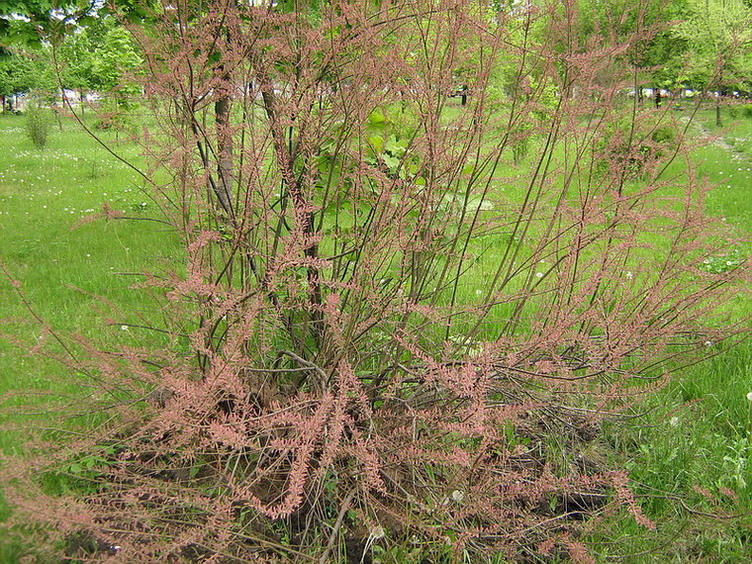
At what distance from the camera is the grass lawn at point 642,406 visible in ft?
6.62

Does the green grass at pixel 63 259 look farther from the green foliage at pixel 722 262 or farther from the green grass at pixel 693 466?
the green foliage at pixel 722 262

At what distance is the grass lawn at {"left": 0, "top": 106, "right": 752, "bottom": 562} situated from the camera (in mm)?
2018

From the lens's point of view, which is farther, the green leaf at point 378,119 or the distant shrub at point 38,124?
the distant shrub at point 38,124

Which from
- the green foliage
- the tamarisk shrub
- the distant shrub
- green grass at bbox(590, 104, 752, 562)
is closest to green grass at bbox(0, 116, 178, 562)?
the tamarisk shrub

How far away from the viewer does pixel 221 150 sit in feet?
6.94

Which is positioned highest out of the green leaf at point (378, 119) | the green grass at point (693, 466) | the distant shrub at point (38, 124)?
the distant shrub at point (38, 124)

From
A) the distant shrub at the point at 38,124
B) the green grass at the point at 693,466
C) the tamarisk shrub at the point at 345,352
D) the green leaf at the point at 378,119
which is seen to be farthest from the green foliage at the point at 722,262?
the distant shrub at the point at 38,124

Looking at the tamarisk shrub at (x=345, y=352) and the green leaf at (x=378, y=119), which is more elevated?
the green leaf at (x=378, y=119)

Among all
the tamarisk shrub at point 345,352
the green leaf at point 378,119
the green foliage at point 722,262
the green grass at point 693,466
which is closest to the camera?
the tamarisk shrub at point 345,352

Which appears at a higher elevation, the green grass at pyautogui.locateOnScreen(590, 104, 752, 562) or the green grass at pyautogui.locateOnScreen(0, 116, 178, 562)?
the green grass at pyautogui.locateOnScreen(0, 116, 178, 562)

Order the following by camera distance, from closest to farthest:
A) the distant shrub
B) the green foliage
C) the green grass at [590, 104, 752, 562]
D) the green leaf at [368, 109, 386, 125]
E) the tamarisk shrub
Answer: the tamarisk shrub → the green grass at [590, 104, 752, 562] → the green leaf at [368, 109, 386, 125] → the green foliage → the distant shrub

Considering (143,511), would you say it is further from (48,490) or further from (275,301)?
(275,301)

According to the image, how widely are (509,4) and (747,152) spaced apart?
13.1 meters

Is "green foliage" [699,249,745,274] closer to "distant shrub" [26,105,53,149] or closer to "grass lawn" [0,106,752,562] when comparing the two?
"grass lawn" [0,106,752,562]
